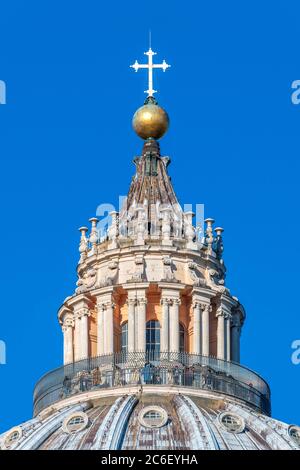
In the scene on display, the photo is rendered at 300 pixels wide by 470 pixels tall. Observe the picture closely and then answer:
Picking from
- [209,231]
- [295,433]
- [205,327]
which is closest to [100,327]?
[205,327]

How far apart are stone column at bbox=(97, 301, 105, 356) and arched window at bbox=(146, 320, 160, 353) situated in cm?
188

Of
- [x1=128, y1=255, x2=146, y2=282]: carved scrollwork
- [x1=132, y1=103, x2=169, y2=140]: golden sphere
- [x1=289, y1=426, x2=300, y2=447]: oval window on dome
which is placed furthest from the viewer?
[x1=132, y1=103, x2=169, y2=140]: golden sphere

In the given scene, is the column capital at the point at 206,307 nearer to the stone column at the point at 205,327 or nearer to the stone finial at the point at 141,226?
the stone column at the point at 205,327

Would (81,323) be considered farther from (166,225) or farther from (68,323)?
(166,225)

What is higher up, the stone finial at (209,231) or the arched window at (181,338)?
the stone finial at (209,231)

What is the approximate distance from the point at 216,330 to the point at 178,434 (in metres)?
10.5

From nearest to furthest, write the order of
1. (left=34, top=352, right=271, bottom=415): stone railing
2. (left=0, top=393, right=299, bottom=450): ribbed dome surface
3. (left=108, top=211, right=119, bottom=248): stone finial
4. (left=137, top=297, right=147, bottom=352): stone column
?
(left=0, top=393, right=299, bottom=450): ribbed dome surface < (left=34, top=352, right=271, bottom=415): stone railing < (left=137, top=297, right=147, bottom=352): stone column < (left=108, top=211, right=119, bottom=248): stone finial

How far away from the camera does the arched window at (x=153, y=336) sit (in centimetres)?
18575

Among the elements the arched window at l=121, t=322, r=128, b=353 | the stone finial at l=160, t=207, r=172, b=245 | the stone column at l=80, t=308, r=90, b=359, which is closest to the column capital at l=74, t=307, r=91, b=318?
the stone column at l=80, t=308, r=90, b=359

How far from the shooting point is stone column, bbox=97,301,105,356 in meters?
186

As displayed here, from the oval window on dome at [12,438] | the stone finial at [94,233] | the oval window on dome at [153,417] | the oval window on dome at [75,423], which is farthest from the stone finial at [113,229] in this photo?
the oval window on dome at [12,438]

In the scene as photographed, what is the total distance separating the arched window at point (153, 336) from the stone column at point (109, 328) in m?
1.50

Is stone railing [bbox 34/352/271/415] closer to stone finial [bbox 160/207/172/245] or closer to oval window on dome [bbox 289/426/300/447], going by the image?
oval window on dome [bbox 289/426/300/447]
